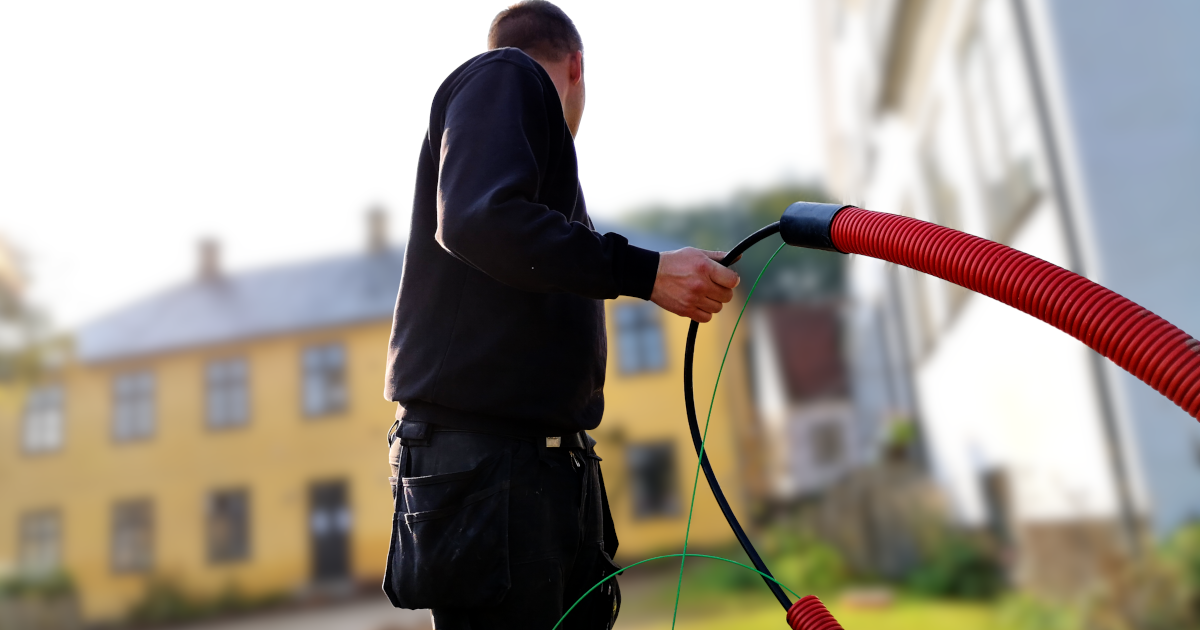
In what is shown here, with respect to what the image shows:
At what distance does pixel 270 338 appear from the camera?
63.6 ft

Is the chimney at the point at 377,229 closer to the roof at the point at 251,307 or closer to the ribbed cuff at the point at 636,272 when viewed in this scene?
the roof at the point at 251,307

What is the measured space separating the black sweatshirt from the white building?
0.54 metres

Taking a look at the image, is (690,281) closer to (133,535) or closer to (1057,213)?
(1057,213)

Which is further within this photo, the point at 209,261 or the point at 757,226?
the point at 209,261

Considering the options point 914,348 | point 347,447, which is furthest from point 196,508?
point 914,348

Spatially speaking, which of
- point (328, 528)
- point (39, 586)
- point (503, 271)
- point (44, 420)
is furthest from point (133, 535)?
point (503, 271)

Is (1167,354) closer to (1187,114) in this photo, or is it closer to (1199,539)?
(1199,539)

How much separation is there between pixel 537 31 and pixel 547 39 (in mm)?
25

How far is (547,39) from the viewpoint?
1803mm

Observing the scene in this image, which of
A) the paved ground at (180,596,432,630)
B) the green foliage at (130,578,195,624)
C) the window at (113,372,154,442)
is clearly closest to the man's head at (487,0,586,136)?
the paved ground at (180,596,432,630)

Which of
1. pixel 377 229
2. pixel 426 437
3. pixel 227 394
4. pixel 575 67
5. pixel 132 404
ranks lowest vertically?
pixel 132 404

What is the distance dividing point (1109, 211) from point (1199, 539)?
1.67 m

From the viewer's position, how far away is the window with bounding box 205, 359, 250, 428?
19141 millimetres

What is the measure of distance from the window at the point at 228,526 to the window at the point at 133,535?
1.38 metres
